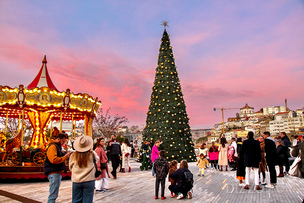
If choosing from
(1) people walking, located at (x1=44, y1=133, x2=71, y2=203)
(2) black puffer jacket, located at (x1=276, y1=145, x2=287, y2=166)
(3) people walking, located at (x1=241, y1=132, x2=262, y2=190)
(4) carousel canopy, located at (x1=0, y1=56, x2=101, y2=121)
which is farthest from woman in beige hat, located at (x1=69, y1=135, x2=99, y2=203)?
(4) carousel canopy, located at (x1=0, y1=56, x2=101, y2=121)

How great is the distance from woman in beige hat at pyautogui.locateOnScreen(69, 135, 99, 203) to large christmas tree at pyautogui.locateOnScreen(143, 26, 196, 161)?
12.8m

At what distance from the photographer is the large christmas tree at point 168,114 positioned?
→ 661 inches

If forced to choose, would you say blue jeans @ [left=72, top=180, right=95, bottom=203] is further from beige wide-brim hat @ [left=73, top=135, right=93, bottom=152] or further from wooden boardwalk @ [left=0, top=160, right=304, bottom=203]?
wooden boardwalk @ [left=0, top=160, right=304, bottom=203]

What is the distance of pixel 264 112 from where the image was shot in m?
169

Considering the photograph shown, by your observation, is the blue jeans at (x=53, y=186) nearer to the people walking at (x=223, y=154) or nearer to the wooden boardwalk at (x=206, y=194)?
the wooden boardwalk at (x=206, y=194)

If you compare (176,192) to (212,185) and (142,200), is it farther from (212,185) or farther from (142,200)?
(212,185)

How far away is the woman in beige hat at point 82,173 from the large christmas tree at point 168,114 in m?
12.8

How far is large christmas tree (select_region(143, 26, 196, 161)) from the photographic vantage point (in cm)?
1678

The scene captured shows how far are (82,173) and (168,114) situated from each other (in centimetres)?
1335

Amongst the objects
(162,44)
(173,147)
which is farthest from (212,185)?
(162,44)

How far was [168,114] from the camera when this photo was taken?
674 inches

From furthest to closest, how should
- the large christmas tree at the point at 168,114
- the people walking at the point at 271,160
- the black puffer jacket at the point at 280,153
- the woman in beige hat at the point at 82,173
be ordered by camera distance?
the large christmas tree at the point at 168,114
the black puffer jacket at the point at 280,153
the people walking at the point at 271,160
the woman in beige hat at the point at 82,173

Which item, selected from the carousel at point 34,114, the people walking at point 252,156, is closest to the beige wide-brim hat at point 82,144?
the people walking at point 252,156

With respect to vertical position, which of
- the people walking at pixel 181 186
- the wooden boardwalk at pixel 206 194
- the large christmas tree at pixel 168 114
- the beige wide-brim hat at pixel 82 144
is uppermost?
the large christmas tree at pixel 168 114
